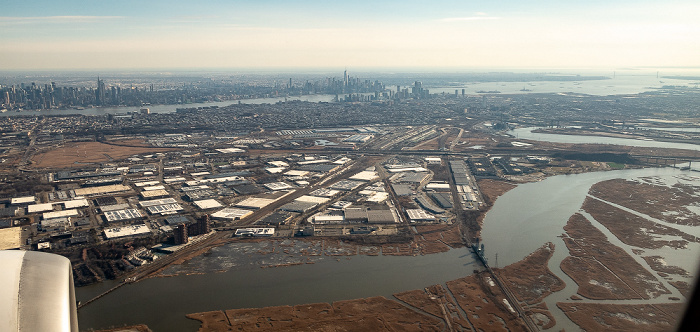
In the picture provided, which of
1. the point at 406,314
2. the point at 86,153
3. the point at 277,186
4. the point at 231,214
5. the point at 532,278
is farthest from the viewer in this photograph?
the point at 86,153

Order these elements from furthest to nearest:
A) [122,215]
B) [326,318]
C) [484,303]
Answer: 1. [122,215]
2. [484,303]
3. [326,318]

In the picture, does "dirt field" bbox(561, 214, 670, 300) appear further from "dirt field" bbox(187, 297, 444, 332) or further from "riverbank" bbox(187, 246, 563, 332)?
"dirt field" bbox(187, 297, 444, 332)

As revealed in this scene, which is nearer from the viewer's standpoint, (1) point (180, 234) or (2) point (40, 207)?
(1) point (180, 234)

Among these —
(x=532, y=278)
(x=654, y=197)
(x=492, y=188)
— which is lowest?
(x=532, y=278)

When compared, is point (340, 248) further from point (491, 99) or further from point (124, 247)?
point (491, 99)

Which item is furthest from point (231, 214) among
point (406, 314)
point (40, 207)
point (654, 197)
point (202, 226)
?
point (654, 197)

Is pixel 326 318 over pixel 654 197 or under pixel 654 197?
under

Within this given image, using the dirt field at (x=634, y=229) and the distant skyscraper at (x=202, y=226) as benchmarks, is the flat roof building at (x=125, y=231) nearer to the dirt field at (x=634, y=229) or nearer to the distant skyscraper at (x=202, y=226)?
the distant skyscraper at (x=202, y=226)

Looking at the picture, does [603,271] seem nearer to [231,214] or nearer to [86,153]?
[231,214]
